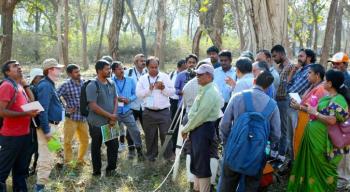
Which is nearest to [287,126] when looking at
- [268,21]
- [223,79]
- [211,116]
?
[223,79]

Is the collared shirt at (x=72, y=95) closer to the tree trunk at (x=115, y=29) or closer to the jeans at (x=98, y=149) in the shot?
the jeans at (x=98, y=149)

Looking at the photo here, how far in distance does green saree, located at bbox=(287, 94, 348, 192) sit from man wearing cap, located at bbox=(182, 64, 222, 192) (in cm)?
113

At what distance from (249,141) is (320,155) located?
1.26 metres

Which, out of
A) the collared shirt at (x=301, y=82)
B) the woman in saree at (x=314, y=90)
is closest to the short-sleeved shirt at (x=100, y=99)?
the woman in saree at (x=314, y=90)

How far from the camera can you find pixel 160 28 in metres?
15.4

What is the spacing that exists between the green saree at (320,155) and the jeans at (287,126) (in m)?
1.26

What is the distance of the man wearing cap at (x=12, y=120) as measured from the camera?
15.5 ft

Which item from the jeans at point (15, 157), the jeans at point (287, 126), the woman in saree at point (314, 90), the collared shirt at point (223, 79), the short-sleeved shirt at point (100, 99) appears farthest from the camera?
the collared shirt at point (223, 79)

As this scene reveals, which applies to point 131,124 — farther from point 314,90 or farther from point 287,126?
point 314,90

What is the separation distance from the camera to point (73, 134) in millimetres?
6594

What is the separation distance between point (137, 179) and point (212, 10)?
8.25 meters

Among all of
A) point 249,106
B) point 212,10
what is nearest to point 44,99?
point 249,106

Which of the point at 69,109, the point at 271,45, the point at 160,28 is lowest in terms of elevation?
the point at 69,109

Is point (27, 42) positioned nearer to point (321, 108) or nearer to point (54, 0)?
point (54, 0)
